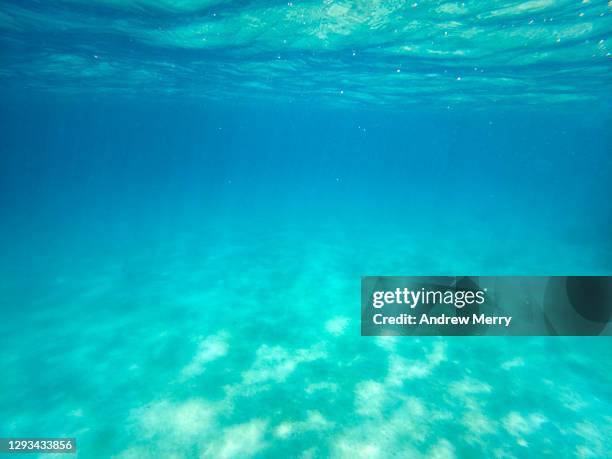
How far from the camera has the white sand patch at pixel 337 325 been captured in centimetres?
925

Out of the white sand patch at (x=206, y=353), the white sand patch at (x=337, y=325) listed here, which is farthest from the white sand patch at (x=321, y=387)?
the white sand patch at (x=206, y=353)

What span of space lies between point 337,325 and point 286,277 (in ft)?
12.7

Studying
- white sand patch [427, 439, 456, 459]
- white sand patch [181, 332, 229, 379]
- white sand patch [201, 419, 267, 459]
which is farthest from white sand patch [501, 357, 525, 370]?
white sand patch [181, 332, 229, 379]

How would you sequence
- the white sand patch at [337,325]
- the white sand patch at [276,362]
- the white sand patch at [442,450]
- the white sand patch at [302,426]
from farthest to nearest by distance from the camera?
the white sand patch at [337,325] → the white sand patch at [276,362] → the white sand patch at [302,426] → the white sand patch at [442,450]

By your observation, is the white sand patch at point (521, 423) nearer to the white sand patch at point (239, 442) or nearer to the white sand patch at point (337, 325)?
the white sand patch at point (337, 325)

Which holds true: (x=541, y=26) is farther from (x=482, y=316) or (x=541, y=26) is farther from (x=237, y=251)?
(x=237, y=251)

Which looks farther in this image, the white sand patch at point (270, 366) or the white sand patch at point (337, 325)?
the white sand patch at point (337, 325)

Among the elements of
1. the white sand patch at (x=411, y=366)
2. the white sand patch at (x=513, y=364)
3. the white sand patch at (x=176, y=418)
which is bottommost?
the white sand patch at (x=513, y=364)

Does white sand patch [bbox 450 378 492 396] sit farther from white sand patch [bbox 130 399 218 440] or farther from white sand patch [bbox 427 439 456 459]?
white sand patch [bbox 130 399 218 440]

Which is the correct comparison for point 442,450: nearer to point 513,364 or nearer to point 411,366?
point 411,366

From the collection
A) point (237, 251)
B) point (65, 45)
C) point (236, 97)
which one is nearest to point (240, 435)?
point (237, 251)

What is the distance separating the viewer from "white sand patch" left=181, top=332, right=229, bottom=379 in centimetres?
746

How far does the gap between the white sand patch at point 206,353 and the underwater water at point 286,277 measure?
0.16ft

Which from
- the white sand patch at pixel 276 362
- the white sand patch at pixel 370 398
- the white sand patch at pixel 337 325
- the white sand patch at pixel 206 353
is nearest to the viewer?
the white sand patch at pixel 370 398
